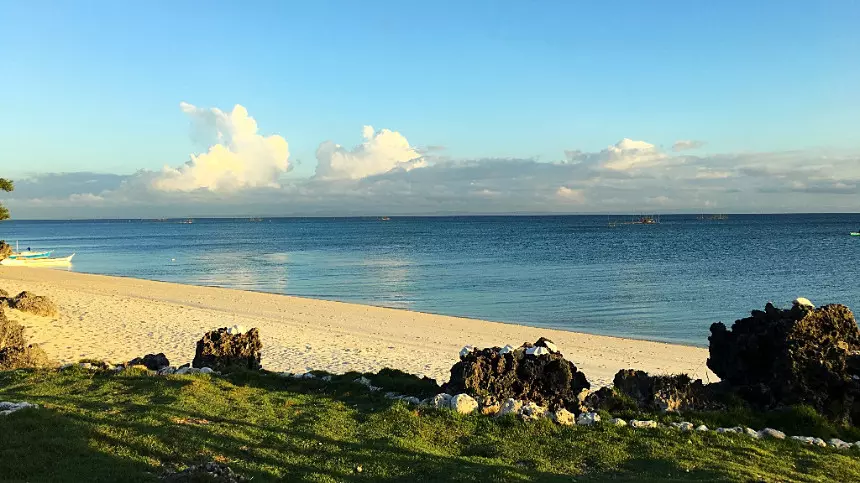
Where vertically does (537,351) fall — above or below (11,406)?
above

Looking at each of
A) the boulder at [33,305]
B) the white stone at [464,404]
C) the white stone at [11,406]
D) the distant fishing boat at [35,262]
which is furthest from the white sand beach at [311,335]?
the distant fishing boat at [35,262]

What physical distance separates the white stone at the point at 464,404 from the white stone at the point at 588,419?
187 cm

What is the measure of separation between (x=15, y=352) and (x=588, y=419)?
1434cm

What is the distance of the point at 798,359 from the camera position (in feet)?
41.2

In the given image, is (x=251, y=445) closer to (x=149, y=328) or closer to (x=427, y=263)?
(x=149, y=328)

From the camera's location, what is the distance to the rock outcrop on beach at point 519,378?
41.2 ft

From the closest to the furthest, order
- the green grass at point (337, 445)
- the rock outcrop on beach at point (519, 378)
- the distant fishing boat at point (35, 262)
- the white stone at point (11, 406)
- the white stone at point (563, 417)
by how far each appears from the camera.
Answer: the green grass at point (337, 445) < the white stone at point (11, 406) < the white stone at point (563, 417) < the rock outcrop on beach at point (519, 378) < the distant fishing boat at point (35, 262)

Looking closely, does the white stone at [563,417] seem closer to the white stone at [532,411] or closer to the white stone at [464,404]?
the white stone at [532,411]

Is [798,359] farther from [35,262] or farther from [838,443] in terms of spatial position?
[35,262]

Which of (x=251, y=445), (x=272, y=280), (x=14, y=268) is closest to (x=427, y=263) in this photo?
(x=272, y=280)

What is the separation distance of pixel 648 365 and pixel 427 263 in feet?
159

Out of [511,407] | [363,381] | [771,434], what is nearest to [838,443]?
[771,434]

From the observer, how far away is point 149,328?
2731cm

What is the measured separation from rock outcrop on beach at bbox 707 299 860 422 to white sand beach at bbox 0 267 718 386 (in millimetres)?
5883
